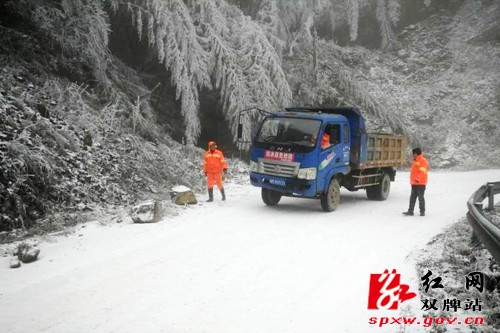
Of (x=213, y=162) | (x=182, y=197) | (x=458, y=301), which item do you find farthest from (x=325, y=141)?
(x=458, y=301)

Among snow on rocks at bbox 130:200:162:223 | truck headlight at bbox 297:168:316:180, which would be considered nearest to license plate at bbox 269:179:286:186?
truck headlight at bbox 297:168:316:180

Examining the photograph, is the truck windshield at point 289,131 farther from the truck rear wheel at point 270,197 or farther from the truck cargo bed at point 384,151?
the truck cargo bed at point 384,151

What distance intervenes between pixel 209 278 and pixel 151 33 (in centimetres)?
1016

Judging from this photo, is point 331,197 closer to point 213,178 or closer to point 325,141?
point 325,141

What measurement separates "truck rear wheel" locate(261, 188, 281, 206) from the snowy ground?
3.64 ft

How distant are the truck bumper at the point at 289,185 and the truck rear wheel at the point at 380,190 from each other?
348 centimetres

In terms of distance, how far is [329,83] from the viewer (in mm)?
21250

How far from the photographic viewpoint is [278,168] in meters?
10.3

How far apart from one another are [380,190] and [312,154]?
383 cm

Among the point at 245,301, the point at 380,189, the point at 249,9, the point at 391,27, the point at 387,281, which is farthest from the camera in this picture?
the point at 391,27

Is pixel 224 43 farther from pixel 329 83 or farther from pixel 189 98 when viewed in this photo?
pixel 329 83

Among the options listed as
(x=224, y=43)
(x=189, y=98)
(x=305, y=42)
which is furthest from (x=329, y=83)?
(x=189, y=98)

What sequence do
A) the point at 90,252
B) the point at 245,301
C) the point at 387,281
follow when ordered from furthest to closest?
1. the point at 90,252
2. the point at 387,281
3. the point at 245,301

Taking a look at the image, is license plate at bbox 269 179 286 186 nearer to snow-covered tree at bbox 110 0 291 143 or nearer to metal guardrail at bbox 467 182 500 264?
metal guardrail at bbox 467 182 500 264
